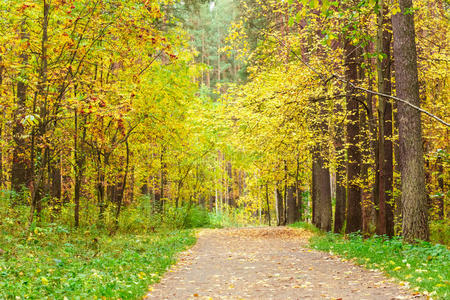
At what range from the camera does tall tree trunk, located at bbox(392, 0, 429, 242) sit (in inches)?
358

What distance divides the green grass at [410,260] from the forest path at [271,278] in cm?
27

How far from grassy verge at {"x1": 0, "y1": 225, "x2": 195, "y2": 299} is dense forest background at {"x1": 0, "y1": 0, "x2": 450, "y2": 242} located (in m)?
0.82

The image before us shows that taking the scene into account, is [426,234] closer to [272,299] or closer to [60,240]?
[272,299]

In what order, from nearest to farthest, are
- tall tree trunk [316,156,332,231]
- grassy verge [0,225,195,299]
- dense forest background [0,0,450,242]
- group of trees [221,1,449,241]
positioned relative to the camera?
grassy verge [0,225,195,299] → dense forest background [0,0,450,242] → group of trees [221,1,449,241] → tall tree trunk [316,156,332,231]

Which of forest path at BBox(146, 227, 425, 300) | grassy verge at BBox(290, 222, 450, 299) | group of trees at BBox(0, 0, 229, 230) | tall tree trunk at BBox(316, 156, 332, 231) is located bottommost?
forest path at BBox(146, 227, 425, 300)

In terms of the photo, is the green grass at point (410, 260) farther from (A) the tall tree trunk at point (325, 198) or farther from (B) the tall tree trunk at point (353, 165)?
(A) the tall tree trunk at point (325, 198)

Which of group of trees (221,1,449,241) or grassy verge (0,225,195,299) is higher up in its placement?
group of trees (221,1,449,241)

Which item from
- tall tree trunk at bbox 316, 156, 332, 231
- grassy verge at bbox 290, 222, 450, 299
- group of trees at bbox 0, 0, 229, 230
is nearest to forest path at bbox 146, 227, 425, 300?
grassy verge at bbox 290, 222, 450, 299

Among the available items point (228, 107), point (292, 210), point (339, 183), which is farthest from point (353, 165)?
point (292, 210)

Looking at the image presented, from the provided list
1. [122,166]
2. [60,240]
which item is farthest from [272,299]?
[122,166]

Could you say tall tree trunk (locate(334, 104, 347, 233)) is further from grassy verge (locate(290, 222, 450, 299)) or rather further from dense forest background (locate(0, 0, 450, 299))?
grassy verge (locate(290, 222, 450, 299))

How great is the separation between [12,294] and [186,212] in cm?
1991

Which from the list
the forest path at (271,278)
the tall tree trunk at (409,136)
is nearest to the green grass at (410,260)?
the forest path at (271,278)

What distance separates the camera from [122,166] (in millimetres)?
16609
